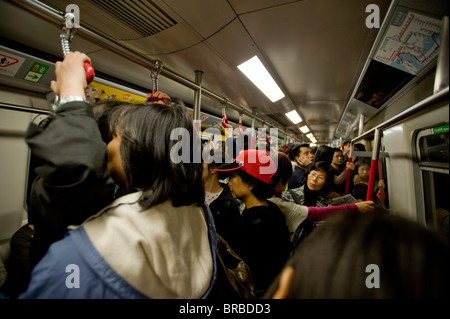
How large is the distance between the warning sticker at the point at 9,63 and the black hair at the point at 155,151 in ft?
6.29

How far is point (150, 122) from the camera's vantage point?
0.73 metres

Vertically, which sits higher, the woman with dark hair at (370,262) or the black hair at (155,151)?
the black hair at (155,151)

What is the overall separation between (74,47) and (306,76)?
8.97ft

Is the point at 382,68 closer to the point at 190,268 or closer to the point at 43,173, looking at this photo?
the point at 190,268

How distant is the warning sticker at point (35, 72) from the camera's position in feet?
6.23

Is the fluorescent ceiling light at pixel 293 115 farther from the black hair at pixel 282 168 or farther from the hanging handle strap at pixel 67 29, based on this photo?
the hanging handle strap at pixel 67 29

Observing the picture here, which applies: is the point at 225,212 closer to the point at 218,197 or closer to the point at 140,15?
the point at 218,197

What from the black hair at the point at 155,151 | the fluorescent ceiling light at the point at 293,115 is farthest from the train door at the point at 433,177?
the fluorescent ceiling light at the point at 293,115

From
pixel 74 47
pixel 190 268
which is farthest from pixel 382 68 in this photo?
pixel 74 47

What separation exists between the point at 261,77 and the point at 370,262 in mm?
2551

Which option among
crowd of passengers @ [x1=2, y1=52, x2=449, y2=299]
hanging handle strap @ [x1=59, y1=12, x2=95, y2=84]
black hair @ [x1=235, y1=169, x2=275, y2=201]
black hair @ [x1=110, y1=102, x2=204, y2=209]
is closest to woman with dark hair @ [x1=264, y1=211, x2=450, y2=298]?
crowd of passengers @ [x1=2, y1=52, x2=449, y2=299]

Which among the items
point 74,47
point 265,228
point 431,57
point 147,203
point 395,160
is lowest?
point 265,228

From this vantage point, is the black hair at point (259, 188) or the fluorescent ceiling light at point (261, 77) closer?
the black hair at point (259, 188)

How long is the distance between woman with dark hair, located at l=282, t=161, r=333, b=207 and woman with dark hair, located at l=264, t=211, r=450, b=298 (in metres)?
1.87
